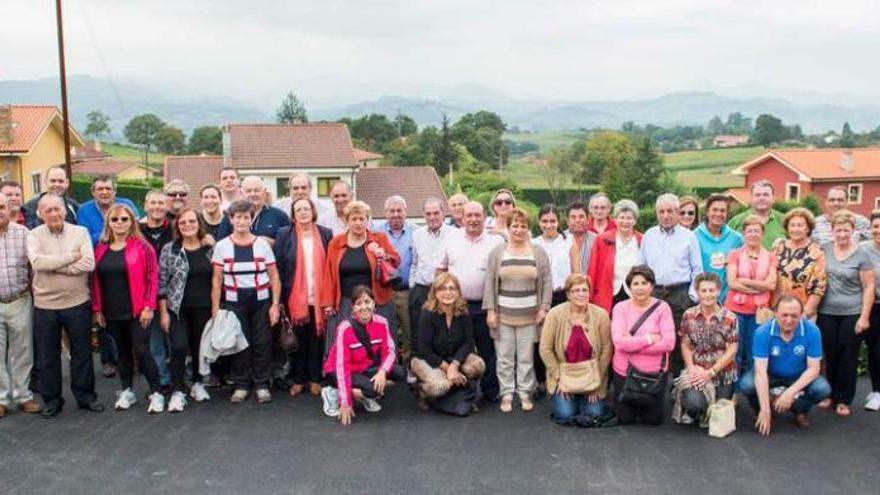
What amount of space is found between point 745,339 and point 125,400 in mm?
4610

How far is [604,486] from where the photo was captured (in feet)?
14.1

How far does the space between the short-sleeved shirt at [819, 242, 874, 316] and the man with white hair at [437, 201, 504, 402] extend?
2.40 m

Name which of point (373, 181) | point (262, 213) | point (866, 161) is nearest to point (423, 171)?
point (373, 181)

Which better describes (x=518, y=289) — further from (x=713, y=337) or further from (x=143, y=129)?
(x=143, y=129)

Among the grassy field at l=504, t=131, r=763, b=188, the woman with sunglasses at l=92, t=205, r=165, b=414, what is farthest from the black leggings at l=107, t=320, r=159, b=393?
the grassy field at l=504, t=131, r=763, b=188

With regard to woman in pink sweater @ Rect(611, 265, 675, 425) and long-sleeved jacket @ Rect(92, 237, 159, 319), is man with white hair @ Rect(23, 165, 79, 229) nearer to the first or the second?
long-sleeved jacket @ Rect(92, 237, 159, 319)

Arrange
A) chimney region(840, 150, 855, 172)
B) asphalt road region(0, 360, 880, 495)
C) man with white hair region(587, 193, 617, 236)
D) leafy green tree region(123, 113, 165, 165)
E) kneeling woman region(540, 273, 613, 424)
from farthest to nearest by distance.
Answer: leafy green tree region(123, 113, 165, 165)
chimney region(840, 150, 855, 172)
man with white hair region(587, 193, 617, 236)
kneeling woman region(540, 273, 613, 424)
asphalt road region(0, 360, 880, 495)

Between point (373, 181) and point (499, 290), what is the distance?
34698 millimetres

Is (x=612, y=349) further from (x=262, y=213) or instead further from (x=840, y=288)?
(x=262, y=213)

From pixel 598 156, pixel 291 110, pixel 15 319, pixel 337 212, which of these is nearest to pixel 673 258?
pixel 337 212

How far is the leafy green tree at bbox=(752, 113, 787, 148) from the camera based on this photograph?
10894 cm

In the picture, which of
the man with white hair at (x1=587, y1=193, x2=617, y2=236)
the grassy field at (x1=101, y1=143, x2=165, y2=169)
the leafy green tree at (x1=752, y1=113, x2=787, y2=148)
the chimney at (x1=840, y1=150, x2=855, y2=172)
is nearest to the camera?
the man with white hair at (x1=587, y1=193, x2=617, y2=236)

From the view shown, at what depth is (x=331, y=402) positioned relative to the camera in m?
5.56

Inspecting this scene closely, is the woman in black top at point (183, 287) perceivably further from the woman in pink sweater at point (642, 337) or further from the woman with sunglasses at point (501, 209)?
the woman in pink sweater at point (642, 337)
